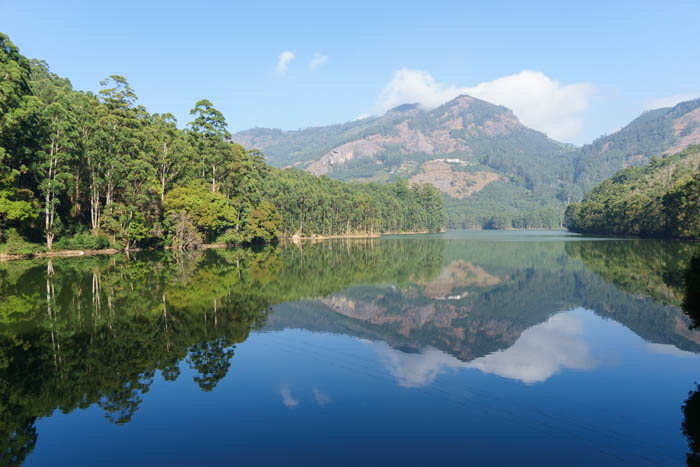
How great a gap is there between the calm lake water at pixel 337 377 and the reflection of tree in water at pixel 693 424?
16 centimetres

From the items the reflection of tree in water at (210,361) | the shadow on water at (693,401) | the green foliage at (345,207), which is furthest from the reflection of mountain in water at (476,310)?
the green foliage at (345,207)

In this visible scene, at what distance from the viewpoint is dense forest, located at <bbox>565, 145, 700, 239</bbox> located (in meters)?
72.0

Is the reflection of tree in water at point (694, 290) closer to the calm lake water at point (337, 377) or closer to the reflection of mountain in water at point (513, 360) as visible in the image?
the calm lake water at point (337, 377)

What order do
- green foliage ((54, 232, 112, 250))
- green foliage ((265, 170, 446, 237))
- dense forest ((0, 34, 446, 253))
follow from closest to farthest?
dense forest ((0, 34, 446, 253)), green foliage ((54, 232, 112, 250)), green foliage ((265, 170, 446, 237))

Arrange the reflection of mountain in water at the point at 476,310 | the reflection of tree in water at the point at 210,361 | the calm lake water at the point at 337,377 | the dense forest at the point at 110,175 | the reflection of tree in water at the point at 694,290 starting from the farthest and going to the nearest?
the dense forest at the point at 110,175 < the reflection of mountain in water at the point at 476,310 < the reflection of tree in water at the point at 694,290 < the reflection of tree in water at the point at 210,361 < the calm lake water at the point at 337,377

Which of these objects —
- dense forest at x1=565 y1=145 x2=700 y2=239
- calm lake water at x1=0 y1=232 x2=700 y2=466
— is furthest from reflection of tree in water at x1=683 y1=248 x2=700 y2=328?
dense forest at x1=565 y1=145 x2=700 y2=239

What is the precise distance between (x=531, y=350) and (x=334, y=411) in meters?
8.48

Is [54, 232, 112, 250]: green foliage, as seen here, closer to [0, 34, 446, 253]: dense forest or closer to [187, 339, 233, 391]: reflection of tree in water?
[0, 34, 446, 253]: dense forest

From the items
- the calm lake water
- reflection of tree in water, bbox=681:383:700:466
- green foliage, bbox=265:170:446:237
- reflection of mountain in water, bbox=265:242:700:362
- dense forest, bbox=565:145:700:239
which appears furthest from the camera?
green foliage, bbox=265:170:446:237

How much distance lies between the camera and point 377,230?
14238 cm

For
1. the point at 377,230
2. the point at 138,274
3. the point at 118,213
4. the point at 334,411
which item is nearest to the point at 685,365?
the point at 334,411

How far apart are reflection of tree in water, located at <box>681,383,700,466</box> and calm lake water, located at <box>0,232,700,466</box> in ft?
0.54

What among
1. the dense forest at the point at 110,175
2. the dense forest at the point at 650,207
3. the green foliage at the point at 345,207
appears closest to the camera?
the dense forest at the point at 110,175

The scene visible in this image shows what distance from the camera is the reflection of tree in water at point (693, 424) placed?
769 cm
